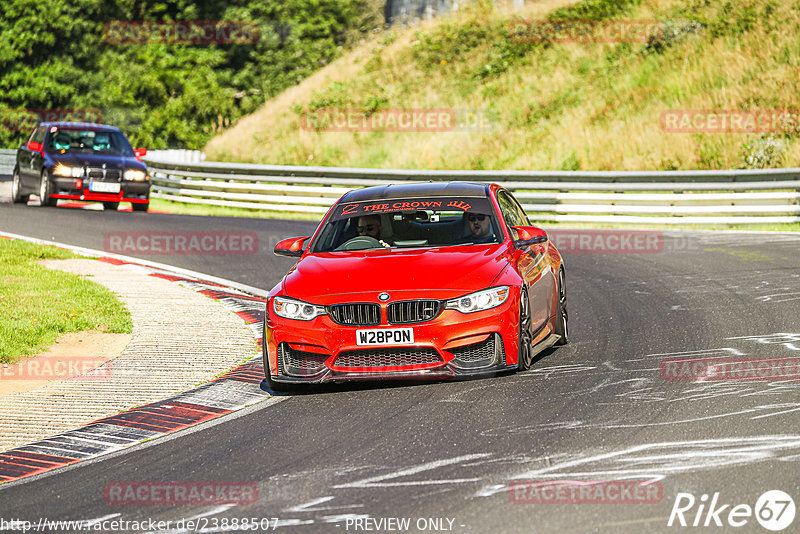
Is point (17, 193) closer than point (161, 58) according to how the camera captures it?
Yes

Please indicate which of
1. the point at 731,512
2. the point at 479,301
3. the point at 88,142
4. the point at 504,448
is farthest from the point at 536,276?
the point at 88,142

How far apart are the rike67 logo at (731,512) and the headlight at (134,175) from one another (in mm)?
20595

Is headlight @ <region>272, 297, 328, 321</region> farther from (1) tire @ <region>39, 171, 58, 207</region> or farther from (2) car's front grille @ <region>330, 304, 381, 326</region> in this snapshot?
(1) tire @ <region>39, 171, 58, 207</region>

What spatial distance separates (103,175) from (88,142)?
1.55 metres

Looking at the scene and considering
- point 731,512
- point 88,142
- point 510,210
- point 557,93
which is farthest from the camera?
point 557,93

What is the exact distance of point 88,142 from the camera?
25422mm

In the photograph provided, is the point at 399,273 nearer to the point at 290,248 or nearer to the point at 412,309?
the point at 412,309

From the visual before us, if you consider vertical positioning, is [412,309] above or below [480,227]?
below

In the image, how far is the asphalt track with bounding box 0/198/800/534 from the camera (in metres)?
5.41

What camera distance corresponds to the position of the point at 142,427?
7645 millimetres

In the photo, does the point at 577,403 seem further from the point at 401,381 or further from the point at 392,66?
the point at 392,66

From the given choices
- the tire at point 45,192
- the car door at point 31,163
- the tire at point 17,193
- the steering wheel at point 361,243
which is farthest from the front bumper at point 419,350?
the tire at point 17,193

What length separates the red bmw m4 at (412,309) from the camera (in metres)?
8.17

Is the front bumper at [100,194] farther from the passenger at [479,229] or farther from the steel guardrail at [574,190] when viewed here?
the passenger at [479,229]
